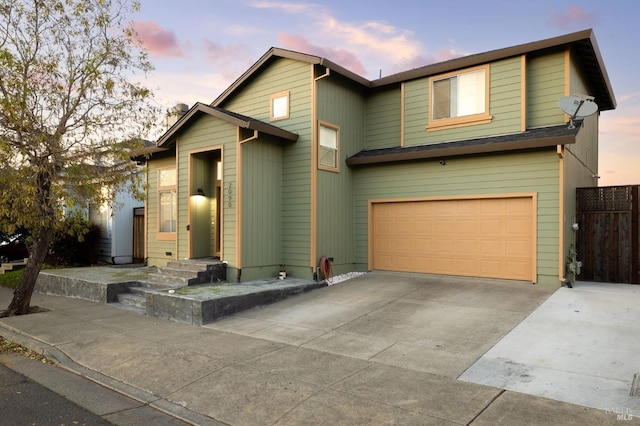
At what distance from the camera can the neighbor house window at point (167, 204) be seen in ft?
40.7

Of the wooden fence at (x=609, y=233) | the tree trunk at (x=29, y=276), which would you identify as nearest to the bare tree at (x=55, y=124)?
the tree trunk at (x=29, y=276)

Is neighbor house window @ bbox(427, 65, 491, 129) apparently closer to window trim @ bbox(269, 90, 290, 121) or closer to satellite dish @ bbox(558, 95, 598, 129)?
satellite dish @ bbox(558, 95, 598, 129)

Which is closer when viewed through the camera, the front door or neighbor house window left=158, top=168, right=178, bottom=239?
the front door

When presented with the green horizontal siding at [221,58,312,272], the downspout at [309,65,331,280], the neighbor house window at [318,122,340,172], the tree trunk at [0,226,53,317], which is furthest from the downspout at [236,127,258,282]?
the tree trunk at [0,226,53,317]

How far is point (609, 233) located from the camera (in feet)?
33.8

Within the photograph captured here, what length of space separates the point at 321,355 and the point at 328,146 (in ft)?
22.3

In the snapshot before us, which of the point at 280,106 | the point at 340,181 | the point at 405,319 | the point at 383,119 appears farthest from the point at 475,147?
the point at 280,106

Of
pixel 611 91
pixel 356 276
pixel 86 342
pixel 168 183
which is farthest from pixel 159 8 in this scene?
pixel 611 91

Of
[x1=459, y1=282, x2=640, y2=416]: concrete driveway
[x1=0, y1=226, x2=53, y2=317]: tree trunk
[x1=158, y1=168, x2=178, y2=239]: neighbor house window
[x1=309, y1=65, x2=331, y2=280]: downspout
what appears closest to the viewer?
[x1=459, y1=282, x2=640, y2=416]: concrete driveway

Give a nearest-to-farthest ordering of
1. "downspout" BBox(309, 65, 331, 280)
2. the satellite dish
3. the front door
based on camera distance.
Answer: the satellite dish
"downspout" BBox(309, 65, 331, 280)
the front door

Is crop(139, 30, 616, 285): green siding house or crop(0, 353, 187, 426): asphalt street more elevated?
crop(139, 30, 616, 285): green siding house

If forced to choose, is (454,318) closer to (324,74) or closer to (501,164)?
(501,164)

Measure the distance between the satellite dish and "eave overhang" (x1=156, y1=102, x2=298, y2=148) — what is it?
6.25 metres

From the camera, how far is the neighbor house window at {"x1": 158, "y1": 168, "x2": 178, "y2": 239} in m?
12.4
